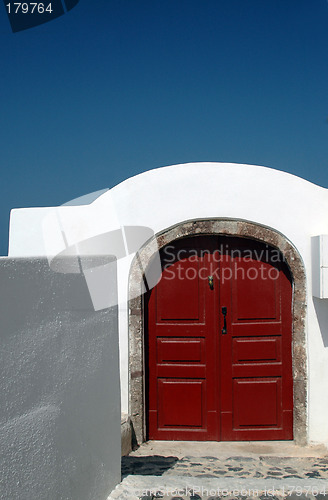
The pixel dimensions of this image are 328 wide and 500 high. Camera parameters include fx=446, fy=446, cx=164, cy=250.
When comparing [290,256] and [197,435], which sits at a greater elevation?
[290,256]

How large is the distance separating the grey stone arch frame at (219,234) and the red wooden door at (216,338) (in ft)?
0.41

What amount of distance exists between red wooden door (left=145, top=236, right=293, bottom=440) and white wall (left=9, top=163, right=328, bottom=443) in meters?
0.27

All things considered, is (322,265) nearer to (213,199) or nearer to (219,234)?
(219,234)

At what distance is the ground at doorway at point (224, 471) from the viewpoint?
2.76 m

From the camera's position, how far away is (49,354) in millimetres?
1996

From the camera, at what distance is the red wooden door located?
4.81 metres

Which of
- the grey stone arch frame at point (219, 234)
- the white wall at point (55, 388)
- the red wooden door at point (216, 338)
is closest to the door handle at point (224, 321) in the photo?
the red wooden door at point (216, 338)

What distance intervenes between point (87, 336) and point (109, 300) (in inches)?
12.7

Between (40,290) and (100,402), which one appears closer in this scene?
(40,290)

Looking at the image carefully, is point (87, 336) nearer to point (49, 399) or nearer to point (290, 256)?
point (49, 399)

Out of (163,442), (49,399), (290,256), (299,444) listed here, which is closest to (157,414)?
(163,442)

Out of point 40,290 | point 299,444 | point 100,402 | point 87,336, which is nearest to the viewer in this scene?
point 40,290

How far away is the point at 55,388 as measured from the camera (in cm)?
205
